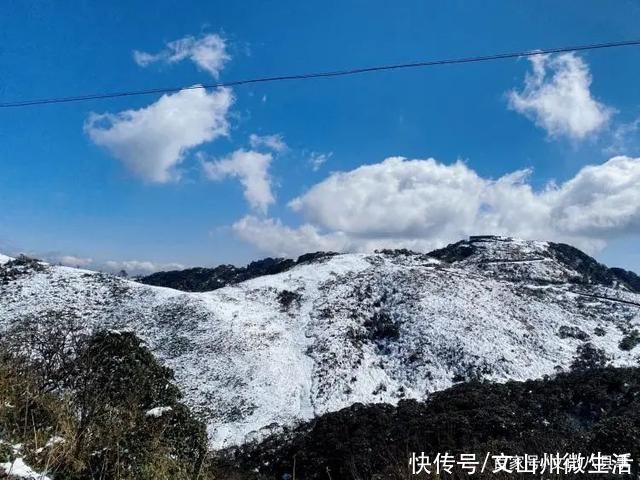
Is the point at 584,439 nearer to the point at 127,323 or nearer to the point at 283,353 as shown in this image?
the point at 283,353

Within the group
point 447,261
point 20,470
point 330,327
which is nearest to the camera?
point 20,470

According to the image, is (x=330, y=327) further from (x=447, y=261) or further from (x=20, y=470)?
(x=447, y=261)

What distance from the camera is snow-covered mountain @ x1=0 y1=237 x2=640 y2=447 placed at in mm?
28359

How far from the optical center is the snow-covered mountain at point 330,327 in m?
28.4

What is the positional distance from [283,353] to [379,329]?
8.13 metres

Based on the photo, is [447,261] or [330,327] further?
[447,261]

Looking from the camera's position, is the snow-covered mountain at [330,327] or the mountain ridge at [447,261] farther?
the mountain ridge at [447,261]

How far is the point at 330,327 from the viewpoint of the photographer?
120ft

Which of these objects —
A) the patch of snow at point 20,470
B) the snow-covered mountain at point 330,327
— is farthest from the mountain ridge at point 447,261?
the patch of snow at point 20,470

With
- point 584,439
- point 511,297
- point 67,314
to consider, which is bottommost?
point 584,439

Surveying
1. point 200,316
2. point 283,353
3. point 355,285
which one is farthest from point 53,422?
point 355,285

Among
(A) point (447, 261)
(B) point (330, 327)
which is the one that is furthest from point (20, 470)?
(A) point (447, 261)

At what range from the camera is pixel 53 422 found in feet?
23.5

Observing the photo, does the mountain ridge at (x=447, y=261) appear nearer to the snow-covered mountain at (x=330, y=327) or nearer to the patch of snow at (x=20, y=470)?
the snow-covered mountain at (x=330, y=327)
